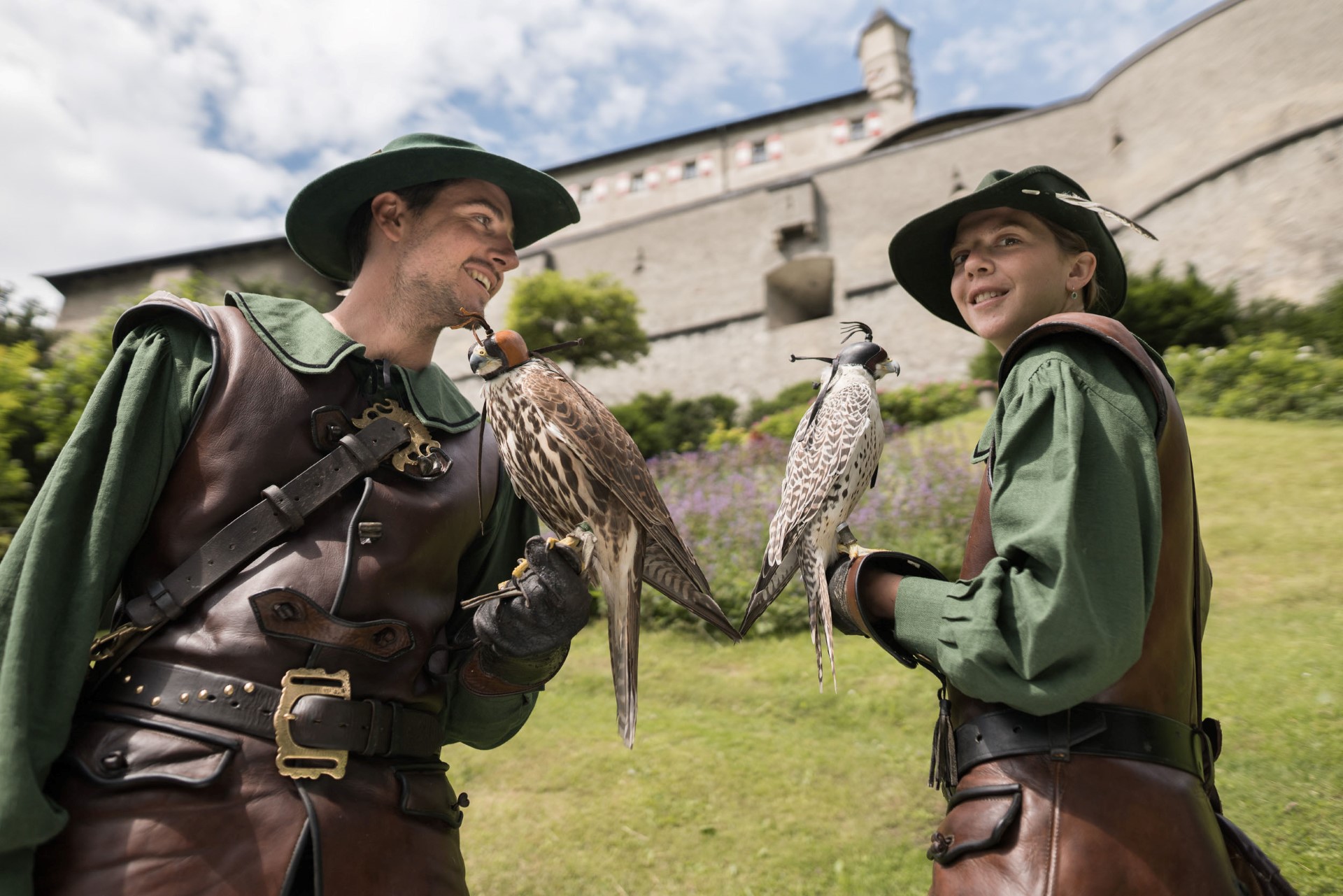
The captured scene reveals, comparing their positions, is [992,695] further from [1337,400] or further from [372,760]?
[1337,400]

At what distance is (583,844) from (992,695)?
351 centimetres

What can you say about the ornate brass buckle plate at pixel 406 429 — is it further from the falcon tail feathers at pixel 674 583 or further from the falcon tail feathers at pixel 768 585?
the falcon tail feathers at pixel 768 585

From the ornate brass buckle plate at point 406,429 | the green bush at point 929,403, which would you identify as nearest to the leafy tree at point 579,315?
the green bush at point 929,403

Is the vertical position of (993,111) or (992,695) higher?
(993,111)

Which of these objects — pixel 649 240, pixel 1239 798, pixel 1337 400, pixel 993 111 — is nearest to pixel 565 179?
pixel 649 240

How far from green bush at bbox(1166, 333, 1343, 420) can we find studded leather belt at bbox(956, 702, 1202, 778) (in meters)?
12.3

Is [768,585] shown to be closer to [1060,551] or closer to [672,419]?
[1060,551]

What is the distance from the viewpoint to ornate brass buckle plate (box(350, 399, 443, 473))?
2.24 meters

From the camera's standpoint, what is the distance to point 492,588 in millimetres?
2541

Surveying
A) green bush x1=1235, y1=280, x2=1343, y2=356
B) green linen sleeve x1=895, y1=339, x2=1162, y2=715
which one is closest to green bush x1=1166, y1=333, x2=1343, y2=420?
green bush x1=1235, y1=280, x2=1343, y2=356

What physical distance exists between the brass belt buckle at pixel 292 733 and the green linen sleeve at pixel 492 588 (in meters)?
0.41

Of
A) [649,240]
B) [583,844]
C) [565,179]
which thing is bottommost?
[583,844]

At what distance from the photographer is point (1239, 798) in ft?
13.3

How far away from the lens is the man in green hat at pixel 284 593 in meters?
1.76
